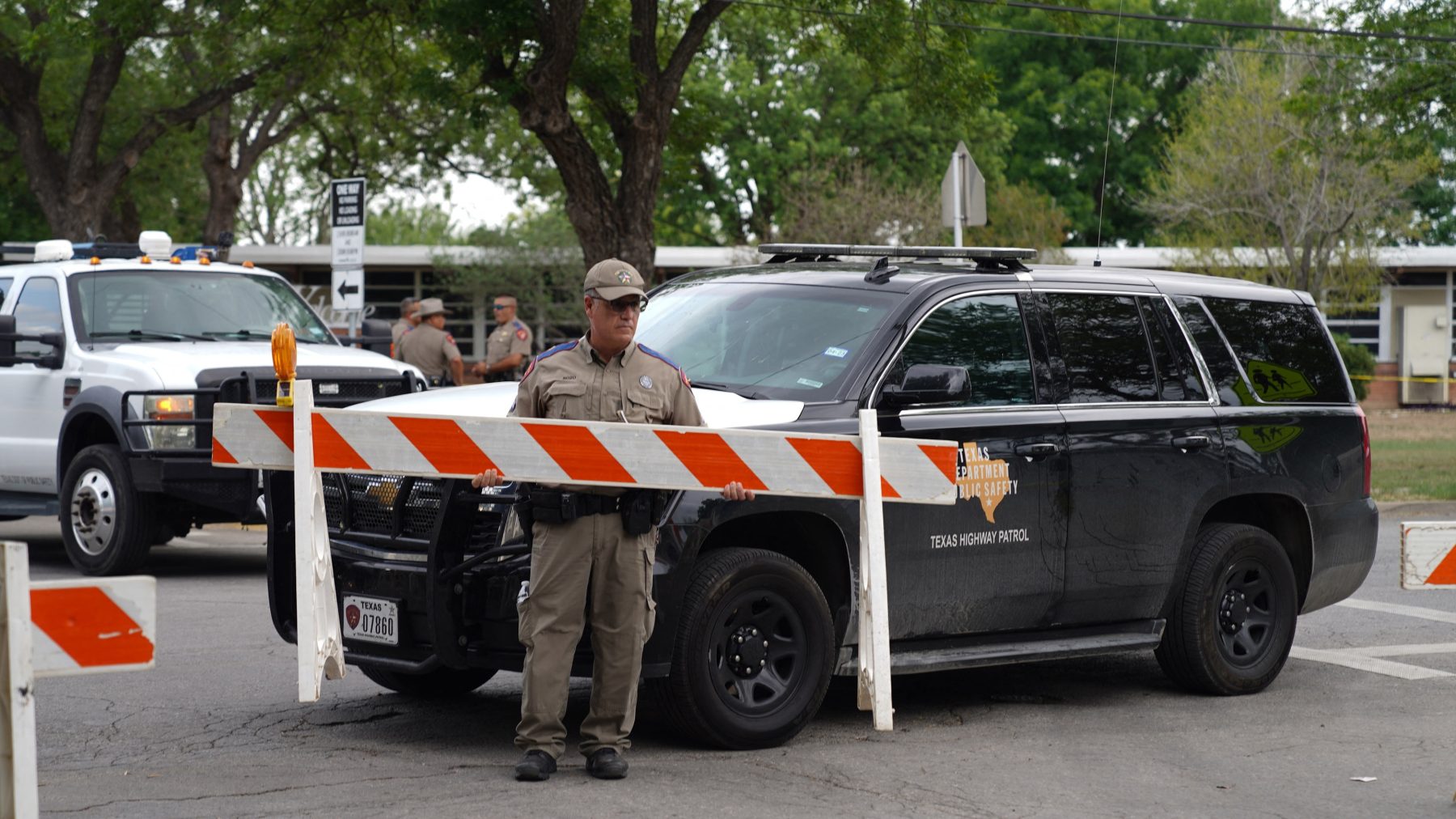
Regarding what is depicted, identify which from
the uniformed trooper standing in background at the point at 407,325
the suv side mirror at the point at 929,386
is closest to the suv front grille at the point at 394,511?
the suv side mirror at the point at 929,386

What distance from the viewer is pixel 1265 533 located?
844 cm

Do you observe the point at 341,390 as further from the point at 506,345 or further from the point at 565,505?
the point at 506,345

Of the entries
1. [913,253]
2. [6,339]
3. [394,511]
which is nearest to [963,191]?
[6,339]

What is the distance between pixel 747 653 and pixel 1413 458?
60.5ft

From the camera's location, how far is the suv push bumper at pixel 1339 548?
8742 millimetres

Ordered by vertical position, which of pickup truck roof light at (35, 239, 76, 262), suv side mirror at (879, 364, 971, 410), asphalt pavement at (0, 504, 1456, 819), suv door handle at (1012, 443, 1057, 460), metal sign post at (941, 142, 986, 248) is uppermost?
metal sign post at (941, 142, 986, 248)

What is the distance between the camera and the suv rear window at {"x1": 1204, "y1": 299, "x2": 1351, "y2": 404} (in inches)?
339

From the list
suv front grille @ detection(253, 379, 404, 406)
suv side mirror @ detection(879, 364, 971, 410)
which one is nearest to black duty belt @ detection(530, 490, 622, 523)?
suv side mirror @ detection(879, 364, 971, 410)

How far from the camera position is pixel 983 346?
24.9ft

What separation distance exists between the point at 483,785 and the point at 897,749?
5.41 feet

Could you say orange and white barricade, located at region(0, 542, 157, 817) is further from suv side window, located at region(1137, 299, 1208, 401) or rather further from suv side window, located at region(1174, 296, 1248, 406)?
suv side window, located at region(1174, 296, 1248, 406)

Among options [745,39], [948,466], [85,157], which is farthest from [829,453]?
[745,39]

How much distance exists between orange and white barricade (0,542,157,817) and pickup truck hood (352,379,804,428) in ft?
7.40

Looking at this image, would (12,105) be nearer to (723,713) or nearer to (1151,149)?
(723,713)
